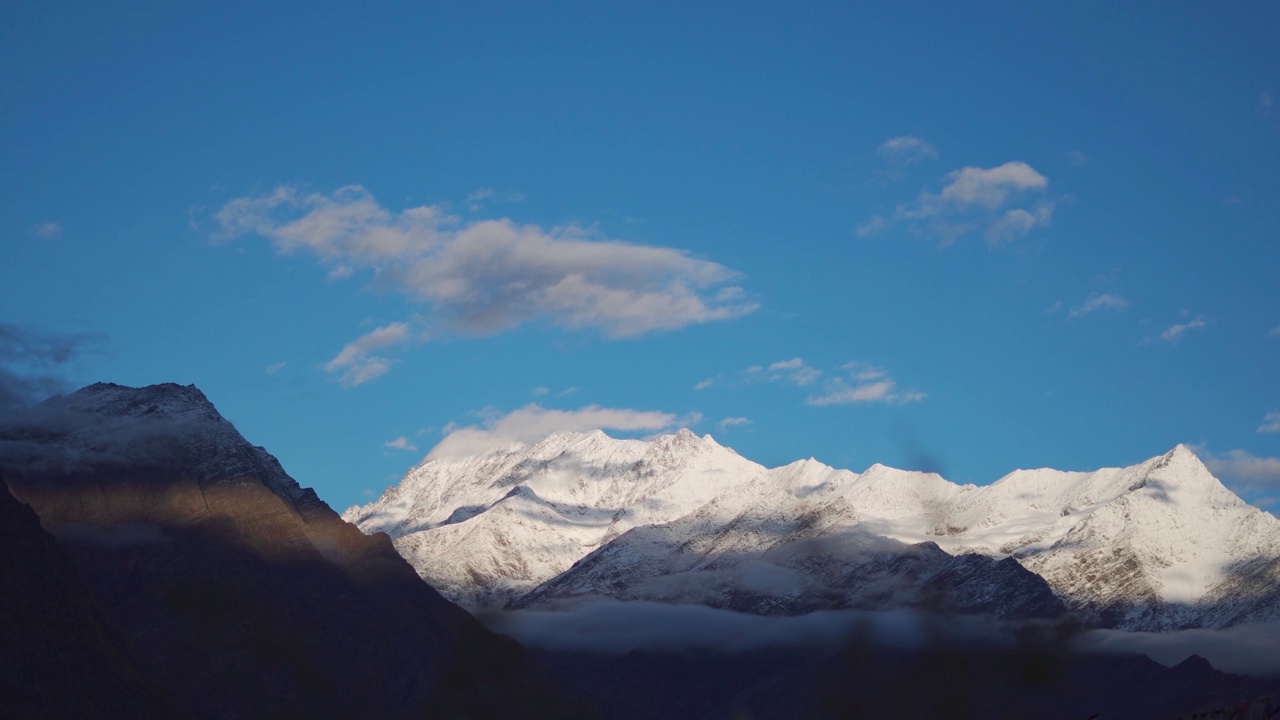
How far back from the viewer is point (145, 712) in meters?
199

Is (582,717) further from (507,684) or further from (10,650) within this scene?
(10,650)

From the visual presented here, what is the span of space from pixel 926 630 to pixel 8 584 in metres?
170

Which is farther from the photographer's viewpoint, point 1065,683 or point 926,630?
point 1065,683

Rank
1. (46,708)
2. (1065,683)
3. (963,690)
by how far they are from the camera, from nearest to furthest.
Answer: (963,690) < (1065,683) < (46,708)

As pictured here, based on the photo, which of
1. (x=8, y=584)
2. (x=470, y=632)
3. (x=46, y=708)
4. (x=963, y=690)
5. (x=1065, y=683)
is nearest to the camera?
(x=963, y=690)

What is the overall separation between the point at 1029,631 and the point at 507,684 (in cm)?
2863

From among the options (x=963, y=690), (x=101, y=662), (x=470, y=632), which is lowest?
(x=963, y=690)

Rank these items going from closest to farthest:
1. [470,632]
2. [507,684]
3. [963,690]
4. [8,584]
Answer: [963,690]
[470,632]
[507,684]
[8,584]

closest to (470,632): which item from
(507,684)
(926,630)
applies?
(507,684)

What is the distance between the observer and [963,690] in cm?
4494

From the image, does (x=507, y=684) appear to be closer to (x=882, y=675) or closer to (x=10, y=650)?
(x=882, y=675)

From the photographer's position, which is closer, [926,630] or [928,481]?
[926,630]

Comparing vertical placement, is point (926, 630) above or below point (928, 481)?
below

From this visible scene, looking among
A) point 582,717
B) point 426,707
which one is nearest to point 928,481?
point 582,717
